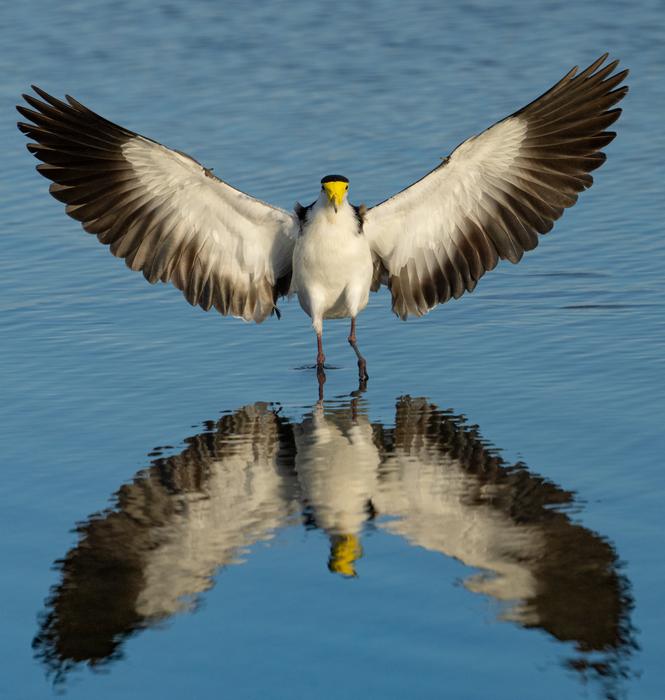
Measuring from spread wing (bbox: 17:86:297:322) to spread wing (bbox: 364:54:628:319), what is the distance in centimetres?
83

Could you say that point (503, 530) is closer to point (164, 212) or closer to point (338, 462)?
point (338, 462)

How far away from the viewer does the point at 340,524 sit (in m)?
7.38

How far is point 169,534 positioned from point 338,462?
55.2 inches

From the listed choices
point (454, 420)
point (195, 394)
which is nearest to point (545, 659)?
point (454, 420)

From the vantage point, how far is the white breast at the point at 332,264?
1067cm

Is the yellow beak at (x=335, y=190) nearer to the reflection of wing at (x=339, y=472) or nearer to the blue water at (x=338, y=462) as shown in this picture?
the blue water at (x=338, y=462)

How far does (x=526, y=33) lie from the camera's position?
2075cm

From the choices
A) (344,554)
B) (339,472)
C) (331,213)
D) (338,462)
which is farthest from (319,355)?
(344,554)

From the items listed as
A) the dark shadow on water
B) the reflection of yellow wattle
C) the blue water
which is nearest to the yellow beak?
the blue water

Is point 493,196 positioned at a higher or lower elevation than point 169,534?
higher

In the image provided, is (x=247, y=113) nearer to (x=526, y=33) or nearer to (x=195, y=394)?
(x=526, y=33)

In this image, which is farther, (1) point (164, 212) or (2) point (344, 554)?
(1) point (164, 212)

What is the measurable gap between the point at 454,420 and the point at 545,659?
3.29 meters

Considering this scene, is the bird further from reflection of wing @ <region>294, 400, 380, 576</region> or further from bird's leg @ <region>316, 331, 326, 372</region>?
reflection of wing @ <region>294, 400, 380, 576</region>
